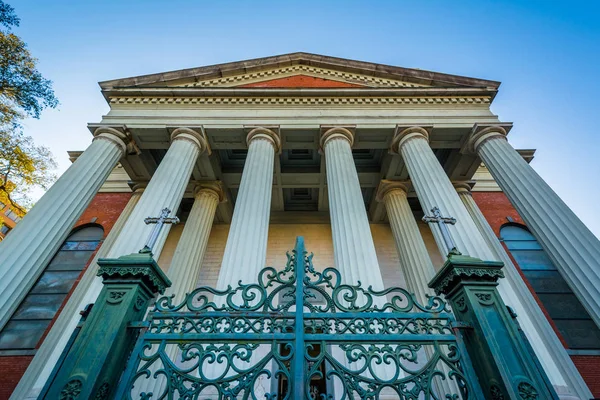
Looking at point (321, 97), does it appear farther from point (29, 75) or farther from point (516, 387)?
point (29, 75)

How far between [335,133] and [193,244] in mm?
6462

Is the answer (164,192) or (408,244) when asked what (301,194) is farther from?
(164,192)

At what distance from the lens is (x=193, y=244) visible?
34.6 ft

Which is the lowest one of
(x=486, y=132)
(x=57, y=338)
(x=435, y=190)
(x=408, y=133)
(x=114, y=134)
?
(x=57, y=338)

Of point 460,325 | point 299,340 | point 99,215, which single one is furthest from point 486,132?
point 99,215

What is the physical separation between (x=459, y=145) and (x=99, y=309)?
12.0m

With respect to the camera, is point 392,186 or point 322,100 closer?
point 322,100

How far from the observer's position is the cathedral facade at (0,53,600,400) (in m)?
6.89

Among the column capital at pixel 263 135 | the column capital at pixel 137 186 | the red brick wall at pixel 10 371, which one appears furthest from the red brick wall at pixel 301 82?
the red brick wall at pixel 10 371

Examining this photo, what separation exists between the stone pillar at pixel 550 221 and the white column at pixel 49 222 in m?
11.7

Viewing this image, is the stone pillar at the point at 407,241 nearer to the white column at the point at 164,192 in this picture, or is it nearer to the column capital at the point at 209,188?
the column capital at the point at 209,188

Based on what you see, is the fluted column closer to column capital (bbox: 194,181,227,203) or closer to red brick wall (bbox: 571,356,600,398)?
column capital (bbox: 194,181,227,203)

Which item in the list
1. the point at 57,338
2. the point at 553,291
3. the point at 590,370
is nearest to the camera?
the point at 57,338

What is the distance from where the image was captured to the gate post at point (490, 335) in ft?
7.45
